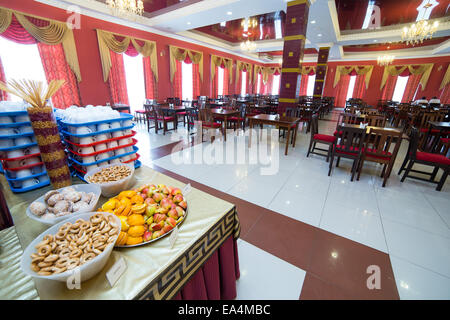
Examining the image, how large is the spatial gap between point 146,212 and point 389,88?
15.1m

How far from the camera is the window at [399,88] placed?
10.8 metres

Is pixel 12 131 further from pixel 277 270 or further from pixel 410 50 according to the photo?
pixel 410 50

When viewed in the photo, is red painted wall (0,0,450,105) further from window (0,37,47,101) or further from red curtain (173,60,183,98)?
window (0,37,47,101)

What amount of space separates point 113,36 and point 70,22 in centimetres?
105

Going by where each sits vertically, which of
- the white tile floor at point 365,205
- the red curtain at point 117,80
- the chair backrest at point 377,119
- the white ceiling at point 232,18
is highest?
the white ceiling at point 232,18

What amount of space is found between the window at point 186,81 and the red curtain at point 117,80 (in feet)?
8.65

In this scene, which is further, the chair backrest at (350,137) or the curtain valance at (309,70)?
the curtain valance at (309,70)

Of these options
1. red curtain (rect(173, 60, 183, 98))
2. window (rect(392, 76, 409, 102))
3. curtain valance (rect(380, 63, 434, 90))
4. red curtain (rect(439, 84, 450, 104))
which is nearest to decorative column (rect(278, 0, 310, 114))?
red curtain (rect(173, 60, 183, 98))

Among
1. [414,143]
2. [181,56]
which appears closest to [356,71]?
[181,56]

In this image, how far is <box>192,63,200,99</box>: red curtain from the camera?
867cm

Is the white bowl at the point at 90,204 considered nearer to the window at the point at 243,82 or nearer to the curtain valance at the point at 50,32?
the curtain valance at the point at 50,32

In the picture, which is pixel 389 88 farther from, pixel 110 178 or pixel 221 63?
pixel 110 178

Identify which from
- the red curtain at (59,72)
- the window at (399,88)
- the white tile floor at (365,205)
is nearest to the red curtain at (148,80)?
the red curtain at (59,72)
